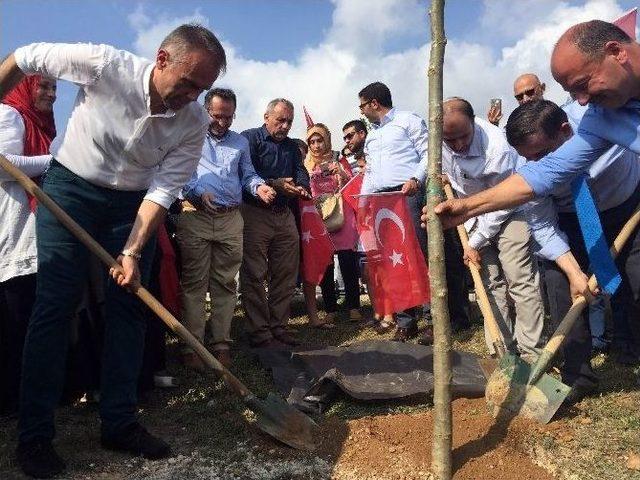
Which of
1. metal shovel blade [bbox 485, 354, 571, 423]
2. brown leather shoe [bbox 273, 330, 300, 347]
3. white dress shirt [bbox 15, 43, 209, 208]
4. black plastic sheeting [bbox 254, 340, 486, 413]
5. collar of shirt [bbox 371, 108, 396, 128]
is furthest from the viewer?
collar of shirt [bbox 371, 108, 396, 128]

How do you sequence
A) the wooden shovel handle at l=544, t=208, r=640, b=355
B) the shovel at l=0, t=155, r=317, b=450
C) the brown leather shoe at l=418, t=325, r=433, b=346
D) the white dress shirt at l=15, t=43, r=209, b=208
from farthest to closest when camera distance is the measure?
the brown leather shoe at l=418, t=325, r=433, b=346 < the wooden shovel handle at l=544, t=208, r=640, b=355 < the shovel at l=0, t=155, r=317, b=450 < the white dress shirt at l=15, t=43, r=209, b=208

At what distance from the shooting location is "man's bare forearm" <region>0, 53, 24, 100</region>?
287cm

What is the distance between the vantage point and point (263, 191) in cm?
520

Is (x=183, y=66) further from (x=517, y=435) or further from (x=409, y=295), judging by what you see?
(x=409, y=295)

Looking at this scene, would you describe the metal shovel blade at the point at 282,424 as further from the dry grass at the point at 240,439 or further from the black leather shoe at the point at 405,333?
the black leather shoe at the point at 405,333

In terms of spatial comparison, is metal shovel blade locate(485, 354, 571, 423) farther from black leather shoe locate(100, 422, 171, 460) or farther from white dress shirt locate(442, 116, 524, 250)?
black leather shoe locate(100, 422, 171, 460)

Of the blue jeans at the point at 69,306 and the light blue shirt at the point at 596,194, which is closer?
the blue jeans at the point at 69,306

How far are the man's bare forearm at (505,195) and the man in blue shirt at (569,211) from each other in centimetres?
53

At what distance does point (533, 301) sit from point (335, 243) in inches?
118

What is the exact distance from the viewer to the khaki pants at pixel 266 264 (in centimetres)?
558

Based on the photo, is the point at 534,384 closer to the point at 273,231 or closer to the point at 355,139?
the point at 273,231

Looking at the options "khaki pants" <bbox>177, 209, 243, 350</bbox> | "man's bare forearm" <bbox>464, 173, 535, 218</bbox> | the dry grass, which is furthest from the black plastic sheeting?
"man's bare forearm" <bbox>464, 173, 535, 218</bbox>

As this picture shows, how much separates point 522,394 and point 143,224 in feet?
7.45

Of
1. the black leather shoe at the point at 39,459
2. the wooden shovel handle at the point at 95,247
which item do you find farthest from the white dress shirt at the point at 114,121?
the black leather shoe at the point at 39,459
